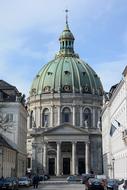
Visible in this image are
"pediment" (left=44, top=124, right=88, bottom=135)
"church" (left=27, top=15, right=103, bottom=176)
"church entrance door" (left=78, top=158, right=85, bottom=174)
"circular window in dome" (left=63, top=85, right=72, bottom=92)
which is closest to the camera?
"pediment" (left=44, top=124, right=88, bottom=135)

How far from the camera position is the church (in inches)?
5128

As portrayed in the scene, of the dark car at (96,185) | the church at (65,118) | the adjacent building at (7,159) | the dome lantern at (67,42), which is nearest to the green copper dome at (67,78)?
the church at (65,118)

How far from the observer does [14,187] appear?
4978 centimetres

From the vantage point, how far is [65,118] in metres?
140

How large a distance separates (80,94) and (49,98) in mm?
8749

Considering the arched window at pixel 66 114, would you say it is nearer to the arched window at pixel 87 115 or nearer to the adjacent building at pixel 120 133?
the arched window at pixel 87 115

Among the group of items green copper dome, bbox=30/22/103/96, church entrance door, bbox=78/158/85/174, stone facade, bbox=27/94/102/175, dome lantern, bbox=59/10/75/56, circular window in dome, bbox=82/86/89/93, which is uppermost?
dome lantern, bbox=59/10/75/56

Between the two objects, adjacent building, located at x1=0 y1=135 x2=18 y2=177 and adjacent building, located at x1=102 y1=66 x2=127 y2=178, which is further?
adjacent building, located at x1=0 y1=135 x2=18 y2=177

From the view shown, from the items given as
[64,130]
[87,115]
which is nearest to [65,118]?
[87,115]

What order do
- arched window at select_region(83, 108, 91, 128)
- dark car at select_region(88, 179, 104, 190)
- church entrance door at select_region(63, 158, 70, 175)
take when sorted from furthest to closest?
arched window at select_region(83, 108, 91, 128)
church entrance door at select_region(63, 158, 70, 175)
dark car at select_region(88, 179, 104, 190)

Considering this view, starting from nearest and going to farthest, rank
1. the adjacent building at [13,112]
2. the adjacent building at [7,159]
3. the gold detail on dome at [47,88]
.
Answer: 1. the adjacent building at [7,159]
2. the adjacent building at [13,112]
3. the gold detail on dome at [47,88]

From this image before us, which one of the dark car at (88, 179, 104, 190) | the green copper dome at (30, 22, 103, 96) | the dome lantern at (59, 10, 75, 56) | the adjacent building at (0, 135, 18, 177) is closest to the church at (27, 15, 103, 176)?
the green copper dome at (30, 22, 103, 96)

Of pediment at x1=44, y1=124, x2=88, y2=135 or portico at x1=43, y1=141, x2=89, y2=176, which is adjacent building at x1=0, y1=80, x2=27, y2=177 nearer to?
pediment at x1=44, y1=124, x2=88, y2=135

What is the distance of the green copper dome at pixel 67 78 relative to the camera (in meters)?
142
